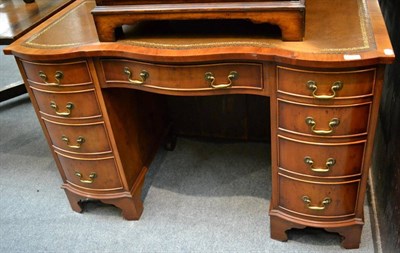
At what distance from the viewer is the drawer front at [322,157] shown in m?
1.29

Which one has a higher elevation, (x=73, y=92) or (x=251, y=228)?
(x=73, y=92)

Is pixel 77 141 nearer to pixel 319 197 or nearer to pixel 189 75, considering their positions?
pixel 189 75

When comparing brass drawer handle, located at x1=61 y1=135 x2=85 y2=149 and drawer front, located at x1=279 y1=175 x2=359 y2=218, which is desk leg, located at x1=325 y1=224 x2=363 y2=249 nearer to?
drawer front, located at x1=279 y1=175 x2=359 y2=218

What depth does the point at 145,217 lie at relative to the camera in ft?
5.86

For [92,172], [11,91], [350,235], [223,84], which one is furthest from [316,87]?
[11,91]

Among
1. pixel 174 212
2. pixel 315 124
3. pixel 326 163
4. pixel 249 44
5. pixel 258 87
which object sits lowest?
pixel 174 212

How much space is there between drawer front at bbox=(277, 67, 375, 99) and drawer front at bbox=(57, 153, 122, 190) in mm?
772

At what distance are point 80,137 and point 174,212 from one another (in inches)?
20.7

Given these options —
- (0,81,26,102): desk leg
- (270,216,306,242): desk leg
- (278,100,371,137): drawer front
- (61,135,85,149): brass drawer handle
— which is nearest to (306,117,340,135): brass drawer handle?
(278,100,371,137): drawer front

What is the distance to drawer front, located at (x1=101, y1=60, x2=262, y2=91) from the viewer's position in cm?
126

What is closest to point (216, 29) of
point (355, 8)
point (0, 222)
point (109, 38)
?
point (109, 38)

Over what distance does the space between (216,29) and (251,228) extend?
2.65 ft

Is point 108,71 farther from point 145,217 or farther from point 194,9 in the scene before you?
point 145,217

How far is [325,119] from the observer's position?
1.23 m
